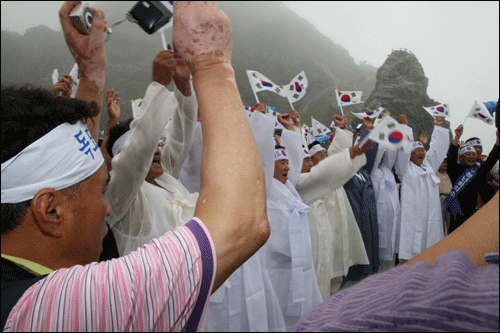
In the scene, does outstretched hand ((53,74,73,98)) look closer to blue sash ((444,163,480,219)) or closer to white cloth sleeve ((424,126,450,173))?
white cloth sleeve ((424,126,450,173))

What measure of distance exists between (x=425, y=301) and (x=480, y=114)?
6091 mm

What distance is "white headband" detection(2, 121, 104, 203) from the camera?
0.69 m

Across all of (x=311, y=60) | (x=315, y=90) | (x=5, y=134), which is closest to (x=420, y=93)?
(x=315, y=90)

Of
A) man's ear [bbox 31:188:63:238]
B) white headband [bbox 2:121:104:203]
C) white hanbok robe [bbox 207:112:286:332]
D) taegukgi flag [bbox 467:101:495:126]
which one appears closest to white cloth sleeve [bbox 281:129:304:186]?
white hanbok robe [bbox 207:112:286:332]

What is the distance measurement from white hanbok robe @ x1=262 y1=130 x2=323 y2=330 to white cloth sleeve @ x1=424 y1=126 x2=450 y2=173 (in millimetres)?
3212

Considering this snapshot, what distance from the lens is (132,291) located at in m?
0.55

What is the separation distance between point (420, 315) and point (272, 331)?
2.58 metres

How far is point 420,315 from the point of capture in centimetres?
39

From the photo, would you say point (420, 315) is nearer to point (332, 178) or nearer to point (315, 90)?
point (332, 178)

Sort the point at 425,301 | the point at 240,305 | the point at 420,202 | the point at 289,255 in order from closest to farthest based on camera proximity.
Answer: the point at 425,301
the point at 240,305
the point at 289,255
the point at 420,202

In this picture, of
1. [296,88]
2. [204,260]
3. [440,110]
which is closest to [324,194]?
[296,88]

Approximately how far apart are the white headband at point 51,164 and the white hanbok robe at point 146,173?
64 centimetres

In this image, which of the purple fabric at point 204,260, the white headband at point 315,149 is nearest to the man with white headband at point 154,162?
the purple fabric at point 204,260

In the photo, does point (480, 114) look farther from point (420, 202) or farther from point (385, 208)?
point (385, 208)
